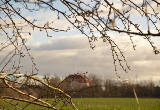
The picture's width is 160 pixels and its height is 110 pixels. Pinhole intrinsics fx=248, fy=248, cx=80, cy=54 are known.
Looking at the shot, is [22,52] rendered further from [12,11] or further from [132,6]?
[132,6]

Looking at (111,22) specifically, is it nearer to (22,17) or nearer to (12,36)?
(22,17)

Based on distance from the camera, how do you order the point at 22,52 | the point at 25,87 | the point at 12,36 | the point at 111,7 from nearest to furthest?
the point at 25,87 → the point at 111,7 → the point at 22,52 → the point at 12,36

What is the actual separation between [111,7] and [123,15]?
0.24 m

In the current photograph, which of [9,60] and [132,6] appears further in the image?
[132,6]

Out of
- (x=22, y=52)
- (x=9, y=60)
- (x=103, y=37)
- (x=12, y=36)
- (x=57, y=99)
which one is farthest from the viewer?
(x=12, y=36)

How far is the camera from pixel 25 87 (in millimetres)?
2549

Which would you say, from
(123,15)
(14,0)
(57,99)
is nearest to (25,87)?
(57,99)

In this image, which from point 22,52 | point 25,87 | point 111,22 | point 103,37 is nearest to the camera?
point 111,22

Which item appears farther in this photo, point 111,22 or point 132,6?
point 132,6

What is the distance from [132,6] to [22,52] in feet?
6.22

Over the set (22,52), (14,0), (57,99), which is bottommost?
(57,99)

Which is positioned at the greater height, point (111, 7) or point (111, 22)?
point (111, 7)

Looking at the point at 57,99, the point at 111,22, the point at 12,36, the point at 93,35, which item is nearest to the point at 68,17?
the point at 93,35

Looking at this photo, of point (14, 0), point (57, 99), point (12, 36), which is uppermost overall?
point (14, 0)
